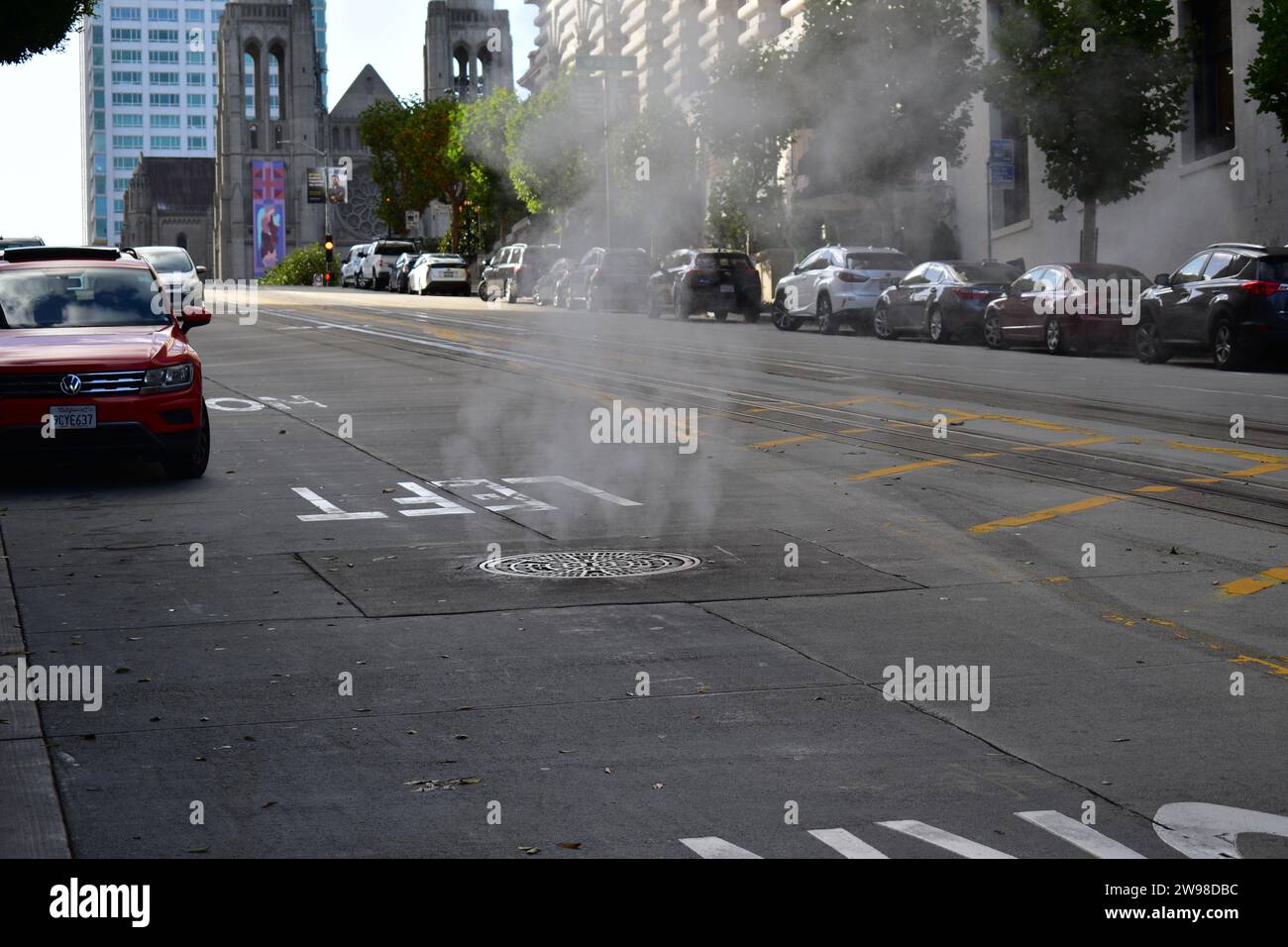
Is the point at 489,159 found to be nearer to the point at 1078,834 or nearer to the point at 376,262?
the point at 376,262

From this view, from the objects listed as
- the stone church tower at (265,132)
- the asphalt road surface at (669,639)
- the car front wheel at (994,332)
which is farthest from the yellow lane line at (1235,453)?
the stone church tower at (265,132)

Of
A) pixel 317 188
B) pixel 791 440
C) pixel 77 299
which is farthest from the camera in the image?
pixel 317 188

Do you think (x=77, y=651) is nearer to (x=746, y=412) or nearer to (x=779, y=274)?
(x=746, y=412)

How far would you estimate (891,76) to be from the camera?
40.0 m

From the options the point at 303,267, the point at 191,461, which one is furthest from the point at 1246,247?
the point at 303,267

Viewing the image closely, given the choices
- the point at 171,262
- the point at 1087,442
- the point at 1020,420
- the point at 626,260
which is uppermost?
the point at 626,260

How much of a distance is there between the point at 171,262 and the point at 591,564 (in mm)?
24674

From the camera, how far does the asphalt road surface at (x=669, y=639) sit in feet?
16.9

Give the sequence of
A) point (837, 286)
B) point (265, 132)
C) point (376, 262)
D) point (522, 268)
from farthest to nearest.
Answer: point (265, 132), point (376, 262), point (522, 268), point (837, 286)

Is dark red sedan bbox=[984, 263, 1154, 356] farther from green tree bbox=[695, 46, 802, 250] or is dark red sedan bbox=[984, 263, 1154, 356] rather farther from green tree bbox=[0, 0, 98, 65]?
green tree bbox=[0, 0, 98, 65]

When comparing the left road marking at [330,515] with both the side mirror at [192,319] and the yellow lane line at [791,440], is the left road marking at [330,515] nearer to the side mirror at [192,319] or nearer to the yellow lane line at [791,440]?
the side mirror at [192,319]

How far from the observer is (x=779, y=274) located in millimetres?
50594

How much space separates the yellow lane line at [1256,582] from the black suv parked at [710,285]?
31.1 metres
